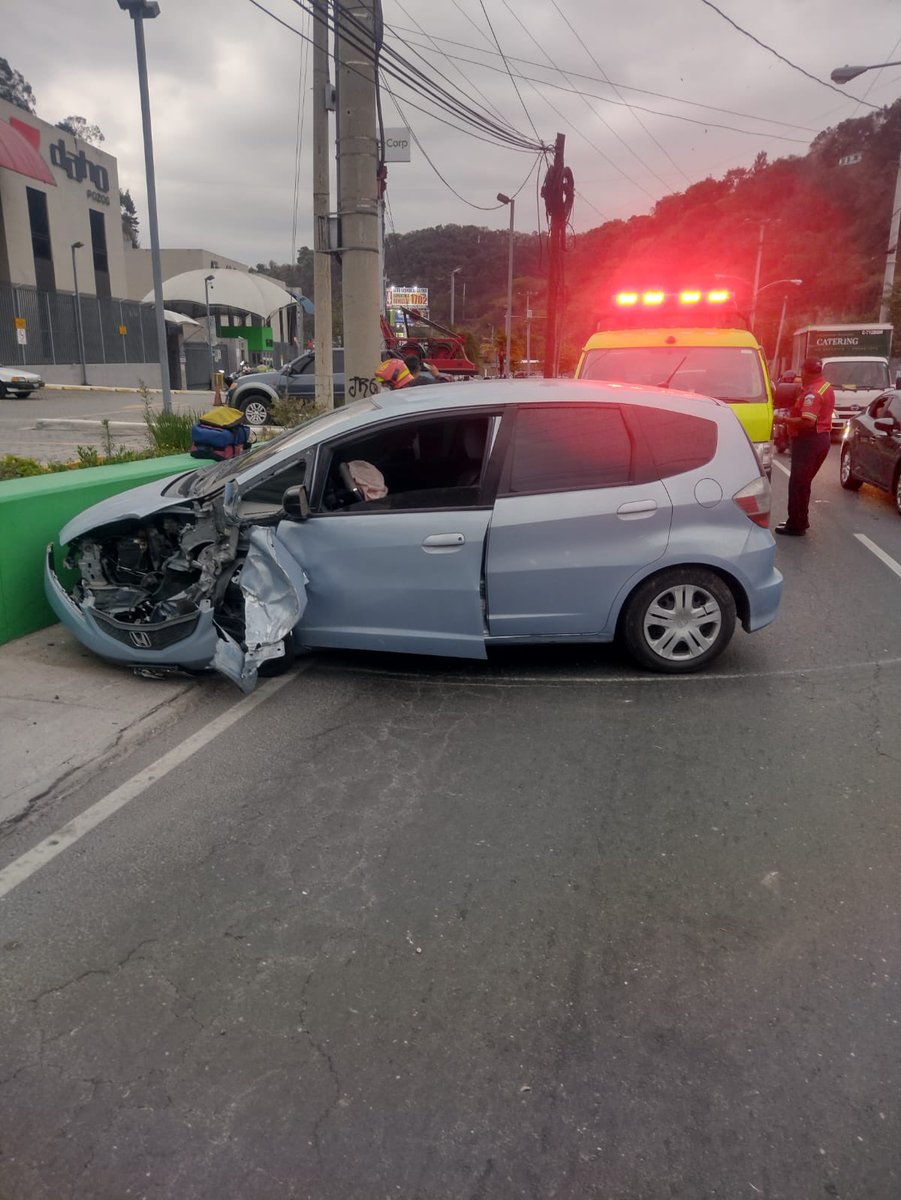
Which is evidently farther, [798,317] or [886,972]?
[798,317]

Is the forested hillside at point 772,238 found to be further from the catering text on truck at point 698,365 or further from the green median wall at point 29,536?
the green median wall at point 29,536

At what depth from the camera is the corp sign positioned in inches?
757

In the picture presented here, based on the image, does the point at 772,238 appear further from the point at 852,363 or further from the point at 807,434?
the point at 807,434

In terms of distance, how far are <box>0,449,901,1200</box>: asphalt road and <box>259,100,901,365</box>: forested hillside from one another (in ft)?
192

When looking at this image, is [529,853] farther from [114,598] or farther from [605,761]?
[114,598]

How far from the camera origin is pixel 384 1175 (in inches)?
86.1

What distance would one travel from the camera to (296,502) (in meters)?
5.00

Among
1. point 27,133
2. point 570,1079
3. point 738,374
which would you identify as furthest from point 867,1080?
point 27,133

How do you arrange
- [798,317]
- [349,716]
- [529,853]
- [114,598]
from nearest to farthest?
1. [529,853]
2. [349,716]
3. [114,598]
4. [798,317]

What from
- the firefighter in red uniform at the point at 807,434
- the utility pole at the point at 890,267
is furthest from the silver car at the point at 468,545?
the utility pole at the point at 890,267

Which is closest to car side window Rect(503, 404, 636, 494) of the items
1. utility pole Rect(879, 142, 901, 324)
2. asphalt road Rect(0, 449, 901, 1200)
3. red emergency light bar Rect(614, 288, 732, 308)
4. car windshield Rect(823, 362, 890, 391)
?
asphalt road Rect(0, 449, 901, 1200)

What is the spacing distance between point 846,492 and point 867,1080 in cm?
1288

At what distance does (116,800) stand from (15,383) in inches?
1108

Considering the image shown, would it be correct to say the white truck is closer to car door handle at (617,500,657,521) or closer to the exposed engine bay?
car door handle at (617,500,657,521)
